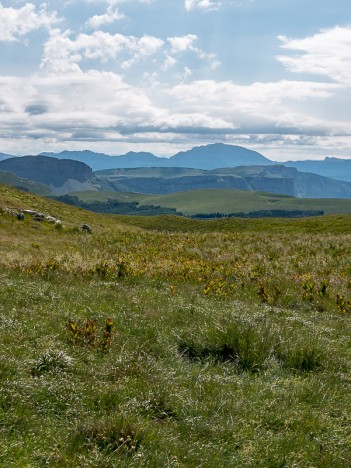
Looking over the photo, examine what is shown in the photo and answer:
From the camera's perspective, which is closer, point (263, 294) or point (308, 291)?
point (263, 294)

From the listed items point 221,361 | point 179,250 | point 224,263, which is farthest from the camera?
point 179,250

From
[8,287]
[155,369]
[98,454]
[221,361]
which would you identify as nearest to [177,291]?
[8,287]

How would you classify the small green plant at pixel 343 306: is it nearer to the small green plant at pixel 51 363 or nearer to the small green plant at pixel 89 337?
the small green plant at pixel 89 337

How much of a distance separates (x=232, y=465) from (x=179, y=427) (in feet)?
3.13

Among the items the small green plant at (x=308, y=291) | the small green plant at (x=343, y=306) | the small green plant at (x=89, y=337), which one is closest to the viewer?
the small green plant at (x=89, y=337)

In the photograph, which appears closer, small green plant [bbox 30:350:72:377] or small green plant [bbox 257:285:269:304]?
small green plant [bbox 30:350:72:377]

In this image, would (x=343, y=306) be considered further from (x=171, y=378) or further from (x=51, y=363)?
(x=51, y=363)

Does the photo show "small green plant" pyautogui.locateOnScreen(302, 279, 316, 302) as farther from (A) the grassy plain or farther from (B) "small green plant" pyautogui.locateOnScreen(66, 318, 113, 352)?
(B) "small green plant" pyautogui.locateOnScreen(66, 318, 113, 352)

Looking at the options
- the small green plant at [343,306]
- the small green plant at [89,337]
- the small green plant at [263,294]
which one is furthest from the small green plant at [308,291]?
the small green plant at [89,337]

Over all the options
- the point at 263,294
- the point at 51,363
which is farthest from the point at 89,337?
the point at 263,294

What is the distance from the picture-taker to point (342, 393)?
7.64m

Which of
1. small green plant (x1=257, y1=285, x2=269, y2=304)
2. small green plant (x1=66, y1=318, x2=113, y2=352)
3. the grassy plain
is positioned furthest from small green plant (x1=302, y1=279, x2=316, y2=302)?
small green plant (x1=66, y1=318, x2=113, y2=352)

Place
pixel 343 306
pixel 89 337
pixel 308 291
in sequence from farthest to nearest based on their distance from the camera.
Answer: pixel 308 291
pixel 343 306
pixel 89 337

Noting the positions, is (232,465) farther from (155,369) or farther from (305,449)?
(155,369)
